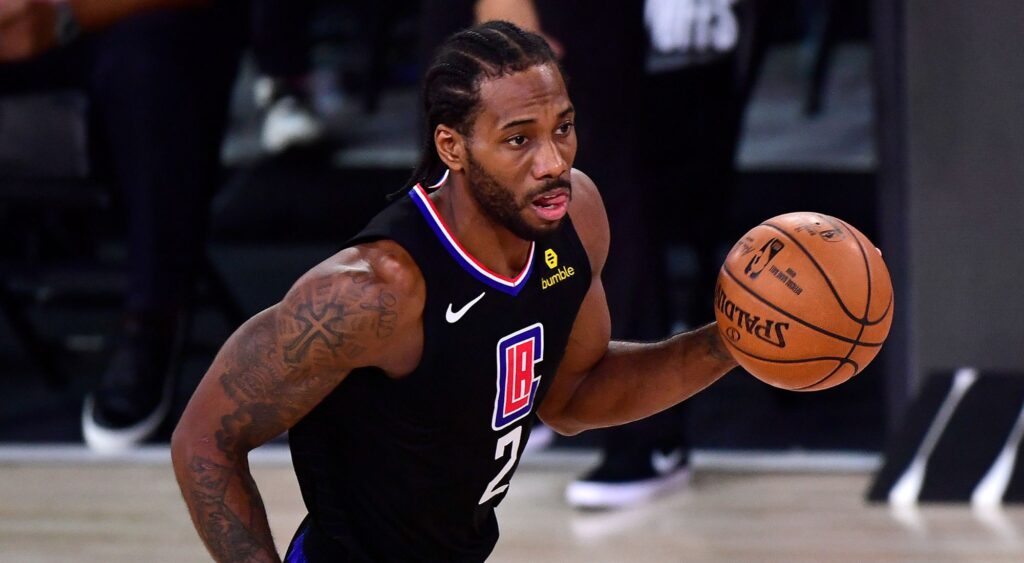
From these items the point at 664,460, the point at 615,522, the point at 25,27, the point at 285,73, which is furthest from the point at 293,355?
the point at 285,73

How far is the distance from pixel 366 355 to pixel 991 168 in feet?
8.99

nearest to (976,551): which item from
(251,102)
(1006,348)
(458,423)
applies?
(1006,348)

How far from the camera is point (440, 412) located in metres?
2.33

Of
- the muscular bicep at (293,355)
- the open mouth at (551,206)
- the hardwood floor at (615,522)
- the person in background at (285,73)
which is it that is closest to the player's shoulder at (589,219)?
the open mouth at (551,206)

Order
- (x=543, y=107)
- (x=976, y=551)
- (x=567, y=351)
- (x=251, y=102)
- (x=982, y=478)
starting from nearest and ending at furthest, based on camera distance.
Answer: (x=543, y=107), (x=567, y=351), (x=976, y=551), (x=982, y=478), (x=251, y=102)

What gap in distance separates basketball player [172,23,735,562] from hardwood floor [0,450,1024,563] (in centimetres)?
122

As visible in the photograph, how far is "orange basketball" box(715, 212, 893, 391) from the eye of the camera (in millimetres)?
2406

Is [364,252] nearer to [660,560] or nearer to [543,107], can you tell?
[543,107]

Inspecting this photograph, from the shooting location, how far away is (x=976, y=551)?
3.62 metres

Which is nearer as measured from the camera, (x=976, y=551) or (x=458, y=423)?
(x=458, y=423)

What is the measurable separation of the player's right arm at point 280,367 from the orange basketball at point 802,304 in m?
0.50

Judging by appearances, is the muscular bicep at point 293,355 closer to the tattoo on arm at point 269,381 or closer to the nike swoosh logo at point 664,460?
the tattoo on arm at point 269,381

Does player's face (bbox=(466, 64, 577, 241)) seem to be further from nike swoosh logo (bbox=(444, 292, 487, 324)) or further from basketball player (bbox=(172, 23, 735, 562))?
nike swoosh logo (bbox=(444, 292, 487, 324))

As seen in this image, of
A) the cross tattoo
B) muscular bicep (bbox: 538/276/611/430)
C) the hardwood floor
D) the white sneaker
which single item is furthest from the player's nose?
the white sneaker
